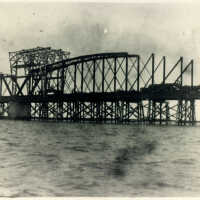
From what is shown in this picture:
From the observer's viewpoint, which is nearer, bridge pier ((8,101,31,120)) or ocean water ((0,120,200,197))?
ocean water ((0,120,200,197))

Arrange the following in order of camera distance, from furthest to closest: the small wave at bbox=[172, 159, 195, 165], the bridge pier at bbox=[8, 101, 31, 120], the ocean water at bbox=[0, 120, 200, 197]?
the bridge pier at bbox=[8, 101, 31, 120] → the small wave at bbox=[172, 159, 195, 165] → the ocean water at bbox=[0, 120, 200, 197]

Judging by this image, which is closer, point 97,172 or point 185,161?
point 97,172

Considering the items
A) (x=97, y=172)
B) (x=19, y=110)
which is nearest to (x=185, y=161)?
(x=97, y=172)

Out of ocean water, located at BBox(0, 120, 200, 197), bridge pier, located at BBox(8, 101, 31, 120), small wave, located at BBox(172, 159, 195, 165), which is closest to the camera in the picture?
ocean water, located at BBox(0, 120, 200, 197)

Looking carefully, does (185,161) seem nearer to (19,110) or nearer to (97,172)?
(97,172)

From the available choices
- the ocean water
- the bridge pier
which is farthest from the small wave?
the bridge pier

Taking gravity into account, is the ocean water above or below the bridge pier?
below

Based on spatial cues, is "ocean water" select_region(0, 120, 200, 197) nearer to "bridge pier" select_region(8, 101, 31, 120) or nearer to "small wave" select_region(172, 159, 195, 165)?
"small wave" select_region(172, 159, 195, 165)

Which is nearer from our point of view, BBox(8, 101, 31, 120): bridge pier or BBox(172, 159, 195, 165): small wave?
BBox(172, 159, 195, 165): small wave
